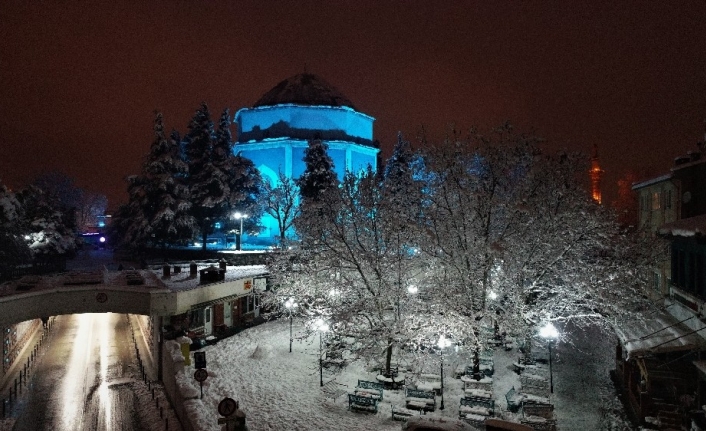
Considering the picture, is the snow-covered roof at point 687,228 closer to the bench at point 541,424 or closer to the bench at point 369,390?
the bench at point 541,424

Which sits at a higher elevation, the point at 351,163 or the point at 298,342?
the point at 351,163

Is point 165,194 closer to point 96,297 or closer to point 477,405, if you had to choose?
point 96,297

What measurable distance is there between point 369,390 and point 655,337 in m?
9.98

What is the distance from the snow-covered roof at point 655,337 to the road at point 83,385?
55.9 feet

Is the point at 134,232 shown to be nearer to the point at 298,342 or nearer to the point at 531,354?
the point at 298,342

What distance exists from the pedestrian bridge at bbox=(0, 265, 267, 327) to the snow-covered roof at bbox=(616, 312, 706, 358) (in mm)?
19711

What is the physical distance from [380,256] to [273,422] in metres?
7.87

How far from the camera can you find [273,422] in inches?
647

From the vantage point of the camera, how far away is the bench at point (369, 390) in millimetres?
17609

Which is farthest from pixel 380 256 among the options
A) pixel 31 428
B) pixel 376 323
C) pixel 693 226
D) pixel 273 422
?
pixel 31 428

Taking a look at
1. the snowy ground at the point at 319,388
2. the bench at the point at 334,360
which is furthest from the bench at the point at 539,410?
the bench at the point at 334,360

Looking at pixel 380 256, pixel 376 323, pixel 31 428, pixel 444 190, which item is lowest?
pixel 31 428

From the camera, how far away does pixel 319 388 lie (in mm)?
19469

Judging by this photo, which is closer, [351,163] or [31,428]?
[31,428]
